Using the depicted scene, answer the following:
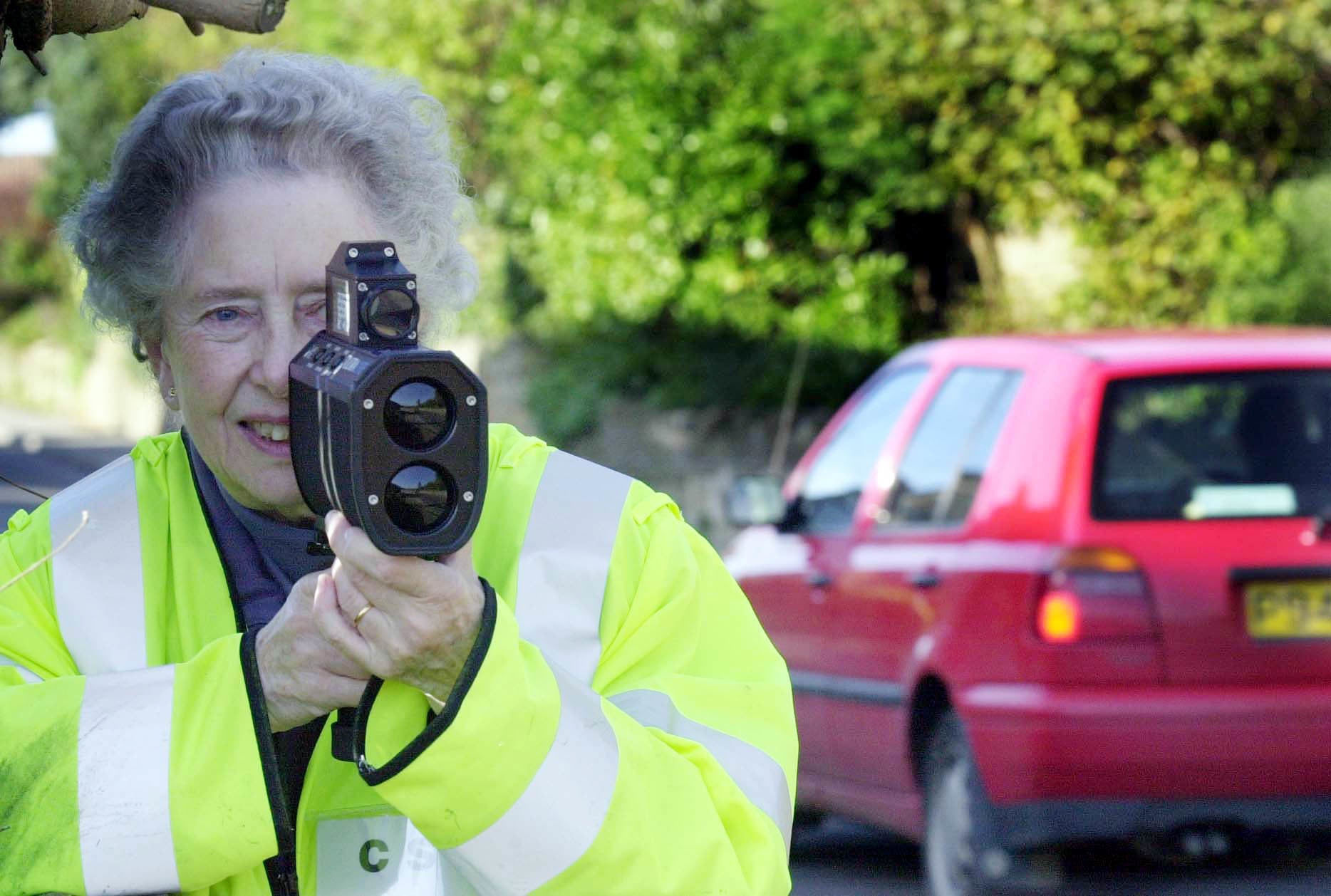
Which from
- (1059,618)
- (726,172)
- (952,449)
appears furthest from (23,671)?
(726,172)

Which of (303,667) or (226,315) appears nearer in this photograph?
(303,667)

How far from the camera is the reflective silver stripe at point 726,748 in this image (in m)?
2.13

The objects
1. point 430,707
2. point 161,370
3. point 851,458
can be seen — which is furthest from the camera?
point 851,458

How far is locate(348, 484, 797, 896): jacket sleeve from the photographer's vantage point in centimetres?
187

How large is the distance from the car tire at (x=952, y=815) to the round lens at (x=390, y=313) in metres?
3.86

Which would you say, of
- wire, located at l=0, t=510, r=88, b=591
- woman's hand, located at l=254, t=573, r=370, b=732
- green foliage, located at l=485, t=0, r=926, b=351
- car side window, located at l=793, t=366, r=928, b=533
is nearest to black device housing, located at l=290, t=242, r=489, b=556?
woman's hand, located at l=254, t=573, r=370, b=732

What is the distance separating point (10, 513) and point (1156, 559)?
11.7ft

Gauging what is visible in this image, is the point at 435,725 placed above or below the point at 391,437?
below

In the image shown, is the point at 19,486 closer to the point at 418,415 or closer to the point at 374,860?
the point at 374,860

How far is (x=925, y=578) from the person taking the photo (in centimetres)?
591

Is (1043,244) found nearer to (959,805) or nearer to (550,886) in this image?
(959,805)

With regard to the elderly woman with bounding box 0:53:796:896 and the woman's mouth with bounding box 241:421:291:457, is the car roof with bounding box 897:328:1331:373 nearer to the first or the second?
the elderly woman with bounding box 0:53:796:896

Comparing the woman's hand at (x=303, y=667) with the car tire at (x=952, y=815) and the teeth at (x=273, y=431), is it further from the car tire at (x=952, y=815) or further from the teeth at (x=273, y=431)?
the car tire at (x=952, y=815)

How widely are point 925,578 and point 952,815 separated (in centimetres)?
66
